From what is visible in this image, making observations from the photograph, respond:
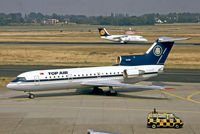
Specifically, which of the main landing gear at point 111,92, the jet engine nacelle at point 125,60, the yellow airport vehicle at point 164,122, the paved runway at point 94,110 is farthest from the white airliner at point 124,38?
the yellow airport vehicle at point 164,122

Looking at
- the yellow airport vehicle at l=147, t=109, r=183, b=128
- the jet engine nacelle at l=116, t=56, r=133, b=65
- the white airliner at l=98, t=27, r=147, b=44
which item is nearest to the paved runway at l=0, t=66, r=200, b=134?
the yellow airport vehicle at l=147, t=109, r=183, b=128

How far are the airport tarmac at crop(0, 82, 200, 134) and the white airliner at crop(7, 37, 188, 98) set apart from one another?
1370 mm

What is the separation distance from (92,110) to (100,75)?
22.5ft

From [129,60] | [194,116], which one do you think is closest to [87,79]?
[129,60]

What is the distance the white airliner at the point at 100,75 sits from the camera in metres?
34.3

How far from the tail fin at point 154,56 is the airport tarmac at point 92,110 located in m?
3.41

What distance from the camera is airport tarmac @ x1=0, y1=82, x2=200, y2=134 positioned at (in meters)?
25.2

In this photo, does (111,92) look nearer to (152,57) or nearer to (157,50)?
(152,57)

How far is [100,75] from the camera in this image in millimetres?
36531

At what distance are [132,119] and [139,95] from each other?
32.2 feet

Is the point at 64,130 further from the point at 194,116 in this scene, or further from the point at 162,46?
the point at 162,46

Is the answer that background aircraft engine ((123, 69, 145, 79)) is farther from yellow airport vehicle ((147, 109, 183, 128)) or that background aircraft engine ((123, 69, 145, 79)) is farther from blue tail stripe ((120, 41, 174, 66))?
yellow airport vehicle ((147, 109, 183, 128))

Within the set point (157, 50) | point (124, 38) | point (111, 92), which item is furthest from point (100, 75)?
point (124, 38)

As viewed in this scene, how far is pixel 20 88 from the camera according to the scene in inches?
1332
